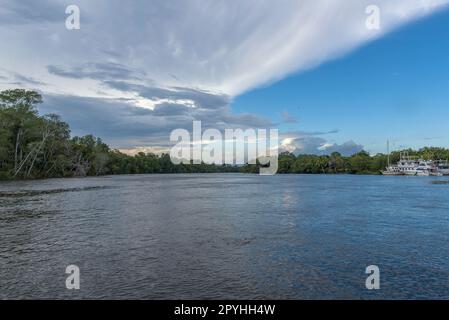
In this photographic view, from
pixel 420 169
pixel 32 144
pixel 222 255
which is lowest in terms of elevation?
pixel 222 255

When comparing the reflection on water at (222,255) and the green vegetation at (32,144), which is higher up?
the green vegetation at (32,144)

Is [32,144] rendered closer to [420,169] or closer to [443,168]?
[420,169]

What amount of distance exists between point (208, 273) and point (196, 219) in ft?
47.4

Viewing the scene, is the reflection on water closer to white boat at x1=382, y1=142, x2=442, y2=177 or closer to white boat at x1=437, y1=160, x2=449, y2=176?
white boat at x1=382, y1=142, x2=442, y2=177

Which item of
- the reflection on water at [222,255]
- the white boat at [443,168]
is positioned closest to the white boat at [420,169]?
the white boat at [443,168]

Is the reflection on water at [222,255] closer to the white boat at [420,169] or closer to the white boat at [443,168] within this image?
the white boat at [420,169]

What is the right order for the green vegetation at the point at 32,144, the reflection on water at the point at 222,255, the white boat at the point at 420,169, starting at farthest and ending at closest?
the white boat at the point at 420,169
the green vegetation at the point at 32,144
the reflection on water at the point at 222,255

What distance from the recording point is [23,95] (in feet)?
315

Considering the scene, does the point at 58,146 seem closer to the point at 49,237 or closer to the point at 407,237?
the point at 49,237

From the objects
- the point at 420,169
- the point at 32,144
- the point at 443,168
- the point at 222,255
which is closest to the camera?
the point at 222,255

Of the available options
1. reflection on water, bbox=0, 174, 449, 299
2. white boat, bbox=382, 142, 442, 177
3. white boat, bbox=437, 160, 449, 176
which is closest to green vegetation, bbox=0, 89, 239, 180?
reflection on water, bbox=0, 174, 449, 299

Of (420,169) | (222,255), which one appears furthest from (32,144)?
(420,169)

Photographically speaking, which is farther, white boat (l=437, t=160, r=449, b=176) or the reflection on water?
white boat (l=437, t=160, r=449, b=176)
